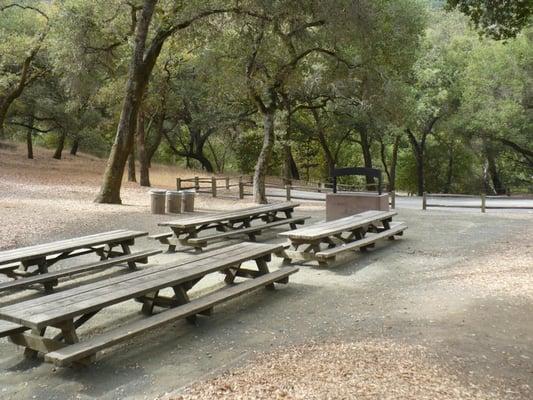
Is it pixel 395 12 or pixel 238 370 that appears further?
pixel 395 12

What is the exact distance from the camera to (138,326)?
4.54 m

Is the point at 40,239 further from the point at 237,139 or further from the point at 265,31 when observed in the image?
the point at 237,139

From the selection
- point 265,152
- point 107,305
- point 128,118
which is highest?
point 128,118

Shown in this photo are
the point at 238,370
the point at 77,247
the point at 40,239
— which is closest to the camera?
the point at 238,370

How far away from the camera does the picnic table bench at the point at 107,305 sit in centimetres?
406

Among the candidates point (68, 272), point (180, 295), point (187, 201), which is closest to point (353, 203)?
point (187, 201)

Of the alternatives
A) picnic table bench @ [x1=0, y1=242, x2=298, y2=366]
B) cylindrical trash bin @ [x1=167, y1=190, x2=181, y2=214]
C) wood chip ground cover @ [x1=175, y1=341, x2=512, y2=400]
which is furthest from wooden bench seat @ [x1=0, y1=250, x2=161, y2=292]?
cylindrical trash bin @ [x1=167, y1=190, x2=181, y2=214]

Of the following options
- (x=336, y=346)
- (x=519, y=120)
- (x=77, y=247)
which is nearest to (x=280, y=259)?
(x=77, y=247)

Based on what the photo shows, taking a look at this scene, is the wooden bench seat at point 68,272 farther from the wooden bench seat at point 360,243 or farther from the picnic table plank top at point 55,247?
the wooden bench seat at point 360,243

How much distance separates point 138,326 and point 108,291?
0.50 m

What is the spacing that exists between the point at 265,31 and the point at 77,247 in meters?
10.9

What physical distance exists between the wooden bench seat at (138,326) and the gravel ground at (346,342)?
0.78 ft

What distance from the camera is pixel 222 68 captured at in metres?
17.2

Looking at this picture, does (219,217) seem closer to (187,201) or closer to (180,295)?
(180,295)
